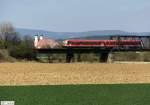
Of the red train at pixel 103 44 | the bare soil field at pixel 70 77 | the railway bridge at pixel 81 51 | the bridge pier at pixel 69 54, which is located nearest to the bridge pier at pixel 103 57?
the railway bridge at pixel 81 51

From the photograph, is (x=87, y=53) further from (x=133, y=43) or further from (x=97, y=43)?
(x=133, y=43)

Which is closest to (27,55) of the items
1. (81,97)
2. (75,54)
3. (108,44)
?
(75,54)

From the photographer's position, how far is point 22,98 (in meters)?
17.7

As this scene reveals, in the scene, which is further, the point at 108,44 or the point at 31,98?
the point at 108,44

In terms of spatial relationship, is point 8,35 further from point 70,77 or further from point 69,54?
point 70,77

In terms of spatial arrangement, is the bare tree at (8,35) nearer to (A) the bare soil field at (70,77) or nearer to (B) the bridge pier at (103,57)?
(B) the bridge pier at (103,57)

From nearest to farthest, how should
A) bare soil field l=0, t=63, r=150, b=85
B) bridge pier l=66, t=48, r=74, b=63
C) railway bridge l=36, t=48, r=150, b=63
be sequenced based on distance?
bare soil field l=0, t=63, r=150, b=85, railway bridge l=36, t=48, r=150, b=63, bridge pier l=66, t=48, r=74, b=63

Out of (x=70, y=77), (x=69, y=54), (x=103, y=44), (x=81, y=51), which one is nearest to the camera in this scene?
(x=70, y=77)

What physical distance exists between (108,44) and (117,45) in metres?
2.60

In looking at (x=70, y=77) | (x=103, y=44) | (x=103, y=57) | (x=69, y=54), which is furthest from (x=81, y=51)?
(x=70, y=77)

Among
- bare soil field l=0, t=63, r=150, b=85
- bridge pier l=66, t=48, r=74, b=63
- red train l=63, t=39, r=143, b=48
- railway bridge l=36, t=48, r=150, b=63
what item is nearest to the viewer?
bare soil field l=0, t=63, r=150, b=85

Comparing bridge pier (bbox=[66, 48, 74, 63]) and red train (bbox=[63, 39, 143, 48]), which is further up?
red train (bbox=[63, 39, 143, 48])

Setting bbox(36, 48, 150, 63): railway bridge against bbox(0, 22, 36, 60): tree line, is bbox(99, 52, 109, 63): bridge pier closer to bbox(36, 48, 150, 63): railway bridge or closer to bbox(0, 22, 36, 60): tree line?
bbox(36, 48, 150, 63): railway bridge

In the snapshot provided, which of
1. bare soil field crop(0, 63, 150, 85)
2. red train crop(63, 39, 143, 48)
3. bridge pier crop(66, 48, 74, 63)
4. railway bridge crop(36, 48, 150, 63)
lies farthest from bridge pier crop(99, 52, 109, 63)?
bare soil field crop(0, 63, 150, 85)
